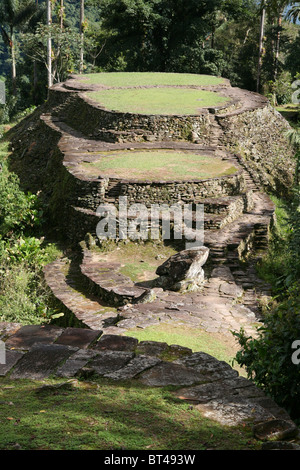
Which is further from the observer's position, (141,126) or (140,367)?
(141,126)

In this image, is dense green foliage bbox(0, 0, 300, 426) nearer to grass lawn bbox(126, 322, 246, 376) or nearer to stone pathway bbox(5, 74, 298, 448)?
stone pathway bbox(5, 74, 298, 448)

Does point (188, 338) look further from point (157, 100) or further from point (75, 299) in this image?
point (157, 100)

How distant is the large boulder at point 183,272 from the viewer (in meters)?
9.04

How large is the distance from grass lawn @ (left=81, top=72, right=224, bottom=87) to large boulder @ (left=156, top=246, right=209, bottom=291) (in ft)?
39.9

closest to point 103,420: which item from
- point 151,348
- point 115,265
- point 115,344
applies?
point 115,344

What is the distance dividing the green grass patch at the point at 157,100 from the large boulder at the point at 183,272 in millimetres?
7014

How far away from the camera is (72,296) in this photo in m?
9.57

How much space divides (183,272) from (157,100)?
957 cm

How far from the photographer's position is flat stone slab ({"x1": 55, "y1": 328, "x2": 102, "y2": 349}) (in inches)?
182

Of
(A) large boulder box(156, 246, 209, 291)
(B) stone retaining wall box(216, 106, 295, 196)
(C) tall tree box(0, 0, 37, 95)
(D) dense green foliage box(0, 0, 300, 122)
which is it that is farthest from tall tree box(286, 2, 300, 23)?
(C) tall tree box(0, 0, 37, 95)

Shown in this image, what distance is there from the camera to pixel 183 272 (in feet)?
29.7

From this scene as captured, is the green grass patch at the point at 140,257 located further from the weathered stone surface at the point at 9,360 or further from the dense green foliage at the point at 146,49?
the weathered stone surface at the point at 9,360

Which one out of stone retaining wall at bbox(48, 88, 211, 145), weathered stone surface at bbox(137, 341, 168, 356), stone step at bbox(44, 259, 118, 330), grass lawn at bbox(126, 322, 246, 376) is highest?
stone retaining wall at bbox(48, 88, 211, 145)

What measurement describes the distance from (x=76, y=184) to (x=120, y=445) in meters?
9.60
